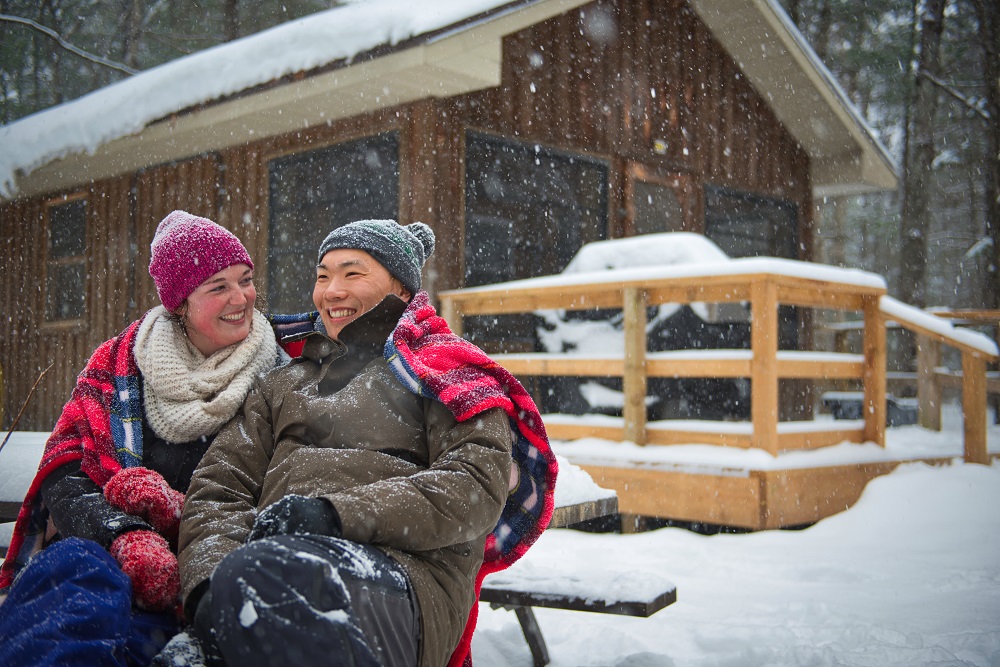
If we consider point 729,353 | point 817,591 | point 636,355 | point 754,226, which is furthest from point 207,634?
point 754,226

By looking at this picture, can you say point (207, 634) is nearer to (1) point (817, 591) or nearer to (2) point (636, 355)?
(1) point (817, 591)

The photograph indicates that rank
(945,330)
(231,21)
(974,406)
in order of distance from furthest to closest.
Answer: (231,21), (974,406), (945,330)

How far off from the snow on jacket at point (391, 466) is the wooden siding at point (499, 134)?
511cm

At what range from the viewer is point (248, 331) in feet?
8.54

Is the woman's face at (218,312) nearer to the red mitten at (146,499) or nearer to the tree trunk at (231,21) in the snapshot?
the red mitten at (146,499)

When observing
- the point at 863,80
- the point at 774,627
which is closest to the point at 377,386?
the point at 774,627

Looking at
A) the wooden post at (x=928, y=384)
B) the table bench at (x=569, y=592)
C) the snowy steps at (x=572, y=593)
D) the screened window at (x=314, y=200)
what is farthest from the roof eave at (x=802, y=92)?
the snowy steps at (x=572, y=593)

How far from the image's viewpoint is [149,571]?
196 centimetres

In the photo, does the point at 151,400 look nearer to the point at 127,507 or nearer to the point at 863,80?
the point at 127,507

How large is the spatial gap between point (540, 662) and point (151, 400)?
172cm

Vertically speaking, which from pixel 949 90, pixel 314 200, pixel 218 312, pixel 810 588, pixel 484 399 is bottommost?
pixel 810 588

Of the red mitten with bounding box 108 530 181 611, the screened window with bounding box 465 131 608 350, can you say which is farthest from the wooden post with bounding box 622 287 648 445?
the red mitten with bounding box 108 530 181 611

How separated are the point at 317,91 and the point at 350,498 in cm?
560

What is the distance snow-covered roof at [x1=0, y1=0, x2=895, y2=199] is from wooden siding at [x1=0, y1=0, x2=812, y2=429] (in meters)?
0.26
